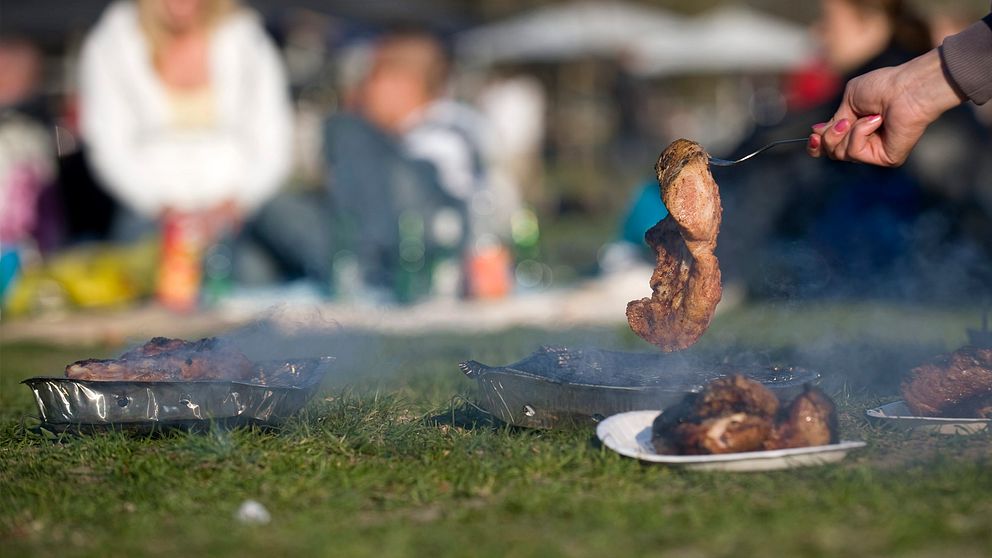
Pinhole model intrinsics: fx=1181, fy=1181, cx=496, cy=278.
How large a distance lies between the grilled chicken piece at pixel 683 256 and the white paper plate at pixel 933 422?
2.51 ft

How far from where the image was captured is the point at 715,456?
3799 millimetres

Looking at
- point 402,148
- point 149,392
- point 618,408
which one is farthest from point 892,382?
point 402,148

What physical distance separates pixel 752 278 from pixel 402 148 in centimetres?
381

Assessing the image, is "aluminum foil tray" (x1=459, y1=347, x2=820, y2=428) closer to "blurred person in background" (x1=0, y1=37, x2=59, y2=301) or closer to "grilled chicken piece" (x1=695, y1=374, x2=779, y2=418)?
"grilled chicken piece" (x1=695, y1=374, x2=779, y2=418)

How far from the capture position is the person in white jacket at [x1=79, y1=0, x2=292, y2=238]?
1079cm

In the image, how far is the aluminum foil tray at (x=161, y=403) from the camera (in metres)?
4.46

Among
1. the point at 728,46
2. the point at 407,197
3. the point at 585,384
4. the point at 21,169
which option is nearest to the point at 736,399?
the point at 585,384

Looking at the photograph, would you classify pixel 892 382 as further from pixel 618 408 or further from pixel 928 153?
pixel 928 153

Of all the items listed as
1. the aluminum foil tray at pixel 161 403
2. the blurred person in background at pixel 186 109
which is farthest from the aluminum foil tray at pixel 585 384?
the blurred person in background at pixel 186 109

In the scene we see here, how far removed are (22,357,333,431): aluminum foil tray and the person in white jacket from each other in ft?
20.6

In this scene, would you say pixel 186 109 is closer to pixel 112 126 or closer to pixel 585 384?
pixel 112 126

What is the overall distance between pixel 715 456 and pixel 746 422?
0.55 ft

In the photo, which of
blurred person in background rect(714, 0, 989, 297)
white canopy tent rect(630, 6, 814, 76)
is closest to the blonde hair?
blurred person in background rect(714, 0, 989, 297)

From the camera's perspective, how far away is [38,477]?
4.23 meters
